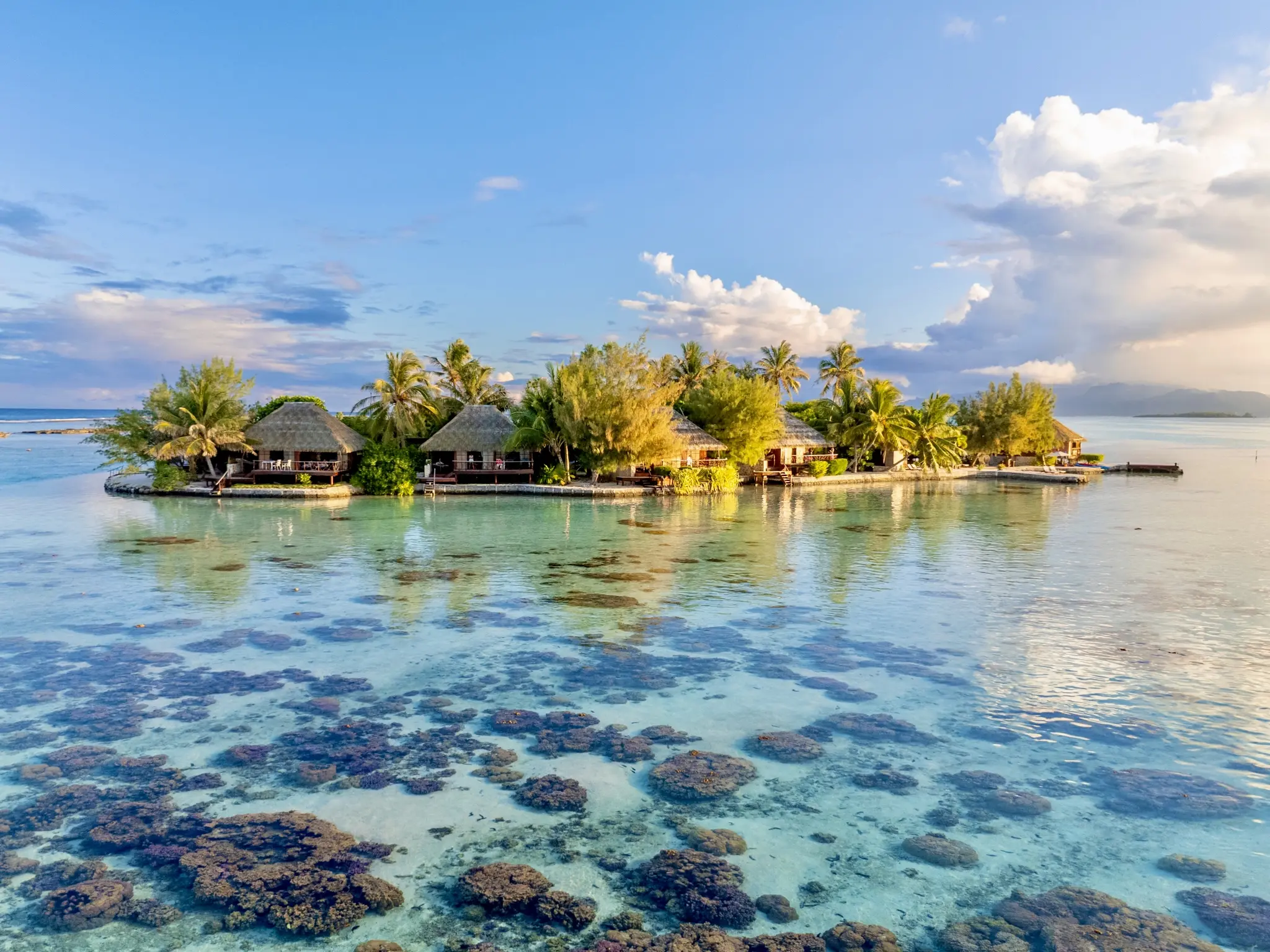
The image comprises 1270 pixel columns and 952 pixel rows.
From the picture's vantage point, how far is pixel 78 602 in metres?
15.8

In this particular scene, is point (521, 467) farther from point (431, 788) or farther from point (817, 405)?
point (431, 788)

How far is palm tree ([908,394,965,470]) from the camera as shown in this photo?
4609 centimetres

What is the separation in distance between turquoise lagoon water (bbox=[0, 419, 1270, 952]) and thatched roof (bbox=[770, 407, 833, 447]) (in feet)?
64.2

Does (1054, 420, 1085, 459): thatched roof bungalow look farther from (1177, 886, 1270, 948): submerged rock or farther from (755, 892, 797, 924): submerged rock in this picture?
(755, 892, 797, 924): submerged rock

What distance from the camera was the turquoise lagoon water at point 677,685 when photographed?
661 centimetres

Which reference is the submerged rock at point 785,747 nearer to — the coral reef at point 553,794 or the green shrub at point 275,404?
the coral reef at point 553,794

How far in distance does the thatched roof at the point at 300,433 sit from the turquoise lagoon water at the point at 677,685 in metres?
10.7

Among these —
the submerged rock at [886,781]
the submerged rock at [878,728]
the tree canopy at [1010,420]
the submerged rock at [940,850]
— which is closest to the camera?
the submerged rock at [940,850]

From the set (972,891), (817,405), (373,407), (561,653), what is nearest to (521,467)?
(373,407)

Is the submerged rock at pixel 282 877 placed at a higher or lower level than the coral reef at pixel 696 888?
higher

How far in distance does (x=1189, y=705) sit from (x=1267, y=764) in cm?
186

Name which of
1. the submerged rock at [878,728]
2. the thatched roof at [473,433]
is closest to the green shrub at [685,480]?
the thatched roof at [473,433]

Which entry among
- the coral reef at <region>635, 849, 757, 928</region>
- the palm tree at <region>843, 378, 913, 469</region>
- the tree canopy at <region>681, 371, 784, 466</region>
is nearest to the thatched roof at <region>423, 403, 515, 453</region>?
the tree canopy at <region>681, 371, 784, 466</region>

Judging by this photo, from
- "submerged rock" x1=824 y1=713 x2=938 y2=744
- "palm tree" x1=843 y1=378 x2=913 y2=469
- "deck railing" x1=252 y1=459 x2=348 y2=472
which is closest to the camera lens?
"submerged rock" x1=824 y1=713 x2=938 y2=744
